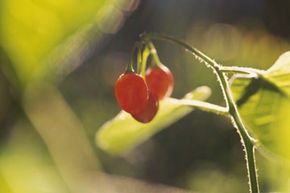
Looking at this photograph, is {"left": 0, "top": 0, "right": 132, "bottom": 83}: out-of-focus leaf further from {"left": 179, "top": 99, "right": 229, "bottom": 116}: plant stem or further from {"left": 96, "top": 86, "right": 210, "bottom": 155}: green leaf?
{"left": 96, "top": 86, "right": 210, "bottom": 155}: green leaf

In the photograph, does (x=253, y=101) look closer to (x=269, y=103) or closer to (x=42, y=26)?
(x=269, y=103)

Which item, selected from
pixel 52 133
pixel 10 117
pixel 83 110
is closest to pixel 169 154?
pixel 83 110

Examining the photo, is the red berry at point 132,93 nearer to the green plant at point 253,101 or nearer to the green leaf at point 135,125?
the green plant at point 253,101

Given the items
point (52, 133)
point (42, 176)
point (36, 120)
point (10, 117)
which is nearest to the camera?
point (42, 176)

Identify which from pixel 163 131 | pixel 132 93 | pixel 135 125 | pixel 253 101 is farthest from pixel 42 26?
pixel 163 131

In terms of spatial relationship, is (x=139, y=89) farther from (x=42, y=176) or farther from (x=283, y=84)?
(x=42, y=176)

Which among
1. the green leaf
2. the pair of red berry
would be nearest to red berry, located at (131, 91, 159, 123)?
the pair of red berry
